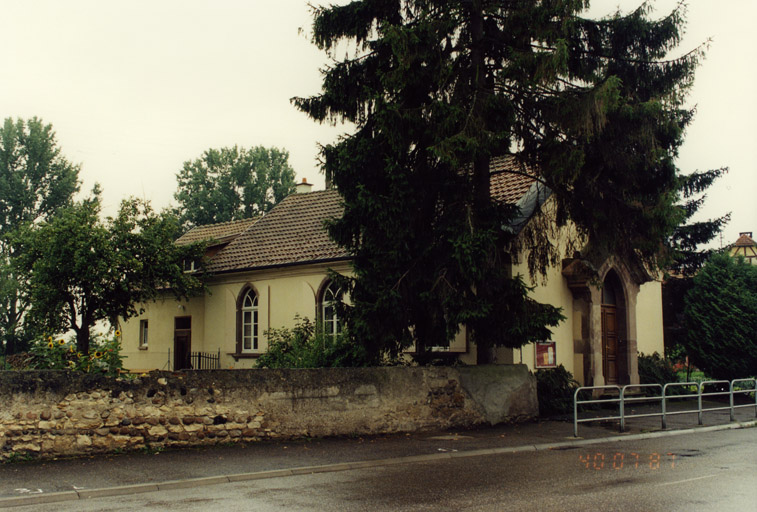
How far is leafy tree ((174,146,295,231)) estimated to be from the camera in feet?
207

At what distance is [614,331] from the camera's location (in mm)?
22578

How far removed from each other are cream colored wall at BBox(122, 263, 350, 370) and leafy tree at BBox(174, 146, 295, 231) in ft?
99.0

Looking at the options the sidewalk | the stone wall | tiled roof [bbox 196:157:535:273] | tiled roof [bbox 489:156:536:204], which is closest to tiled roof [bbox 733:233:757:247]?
tiled roof [bbox 196:157:535:273]

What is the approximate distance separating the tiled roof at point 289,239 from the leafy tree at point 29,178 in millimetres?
21684

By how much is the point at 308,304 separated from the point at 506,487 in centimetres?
1732

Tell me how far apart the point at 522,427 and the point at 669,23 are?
366 inches

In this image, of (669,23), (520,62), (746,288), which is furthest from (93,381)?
(746,288)

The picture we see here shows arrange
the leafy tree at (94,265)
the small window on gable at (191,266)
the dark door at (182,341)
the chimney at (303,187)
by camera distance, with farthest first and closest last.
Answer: the chimney at (303,187) < the dark door at (182,341) < the small window on gable at (191,266) < the leafy tree at (94,265)

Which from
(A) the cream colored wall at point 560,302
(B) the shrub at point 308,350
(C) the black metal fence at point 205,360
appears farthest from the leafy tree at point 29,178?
(A) the cream colored wall at point 560,302

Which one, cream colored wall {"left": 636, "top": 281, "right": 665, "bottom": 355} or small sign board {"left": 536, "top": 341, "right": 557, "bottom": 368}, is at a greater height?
cream colored wall {"left": 636, "top": 281, "right": 665, "bottom": 355}

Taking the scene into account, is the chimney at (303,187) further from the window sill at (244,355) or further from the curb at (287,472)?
the curb at (287,472)

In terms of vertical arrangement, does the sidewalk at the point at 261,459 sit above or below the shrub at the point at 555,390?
below

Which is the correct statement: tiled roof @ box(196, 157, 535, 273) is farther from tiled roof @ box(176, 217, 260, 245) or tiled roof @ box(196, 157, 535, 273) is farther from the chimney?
tiled roof @ box(176, 217, 260, 245)

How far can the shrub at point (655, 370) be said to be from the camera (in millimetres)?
22812
